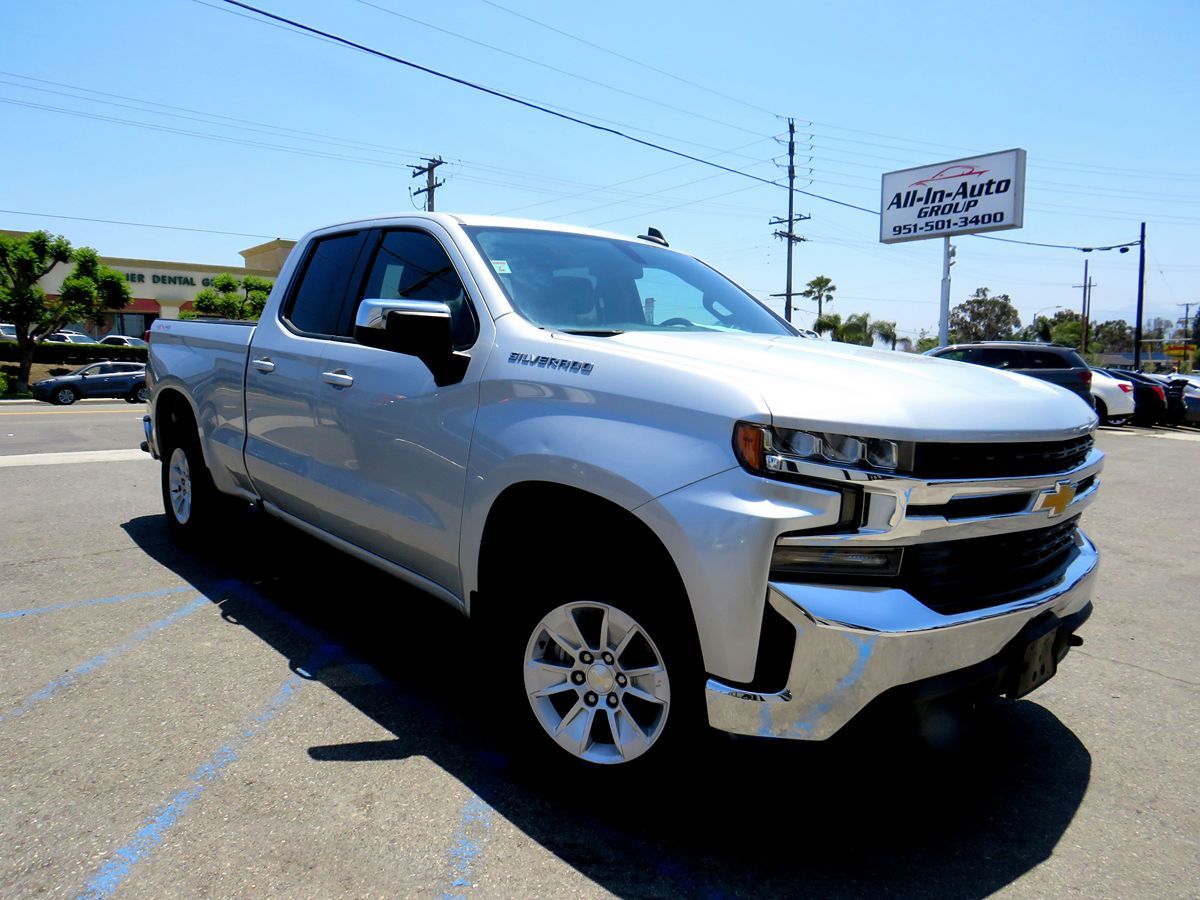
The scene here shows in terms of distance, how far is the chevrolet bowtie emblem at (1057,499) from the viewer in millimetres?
2570

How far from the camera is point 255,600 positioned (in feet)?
15.5

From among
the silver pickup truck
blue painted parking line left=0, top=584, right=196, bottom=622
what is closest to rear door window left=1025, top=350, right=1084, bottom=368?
the silver pickup truck

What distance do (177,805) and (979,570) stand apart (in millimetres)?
2501

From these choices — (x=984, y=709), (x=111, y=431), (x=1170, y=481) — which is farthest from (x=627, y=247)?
(x=111, y=431)

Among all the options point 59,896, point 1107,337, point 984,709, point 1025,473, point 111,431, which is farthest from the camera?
point 1107,337

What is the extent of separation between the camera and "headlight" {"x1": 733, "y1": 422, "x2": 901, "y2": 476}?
7.23 ft

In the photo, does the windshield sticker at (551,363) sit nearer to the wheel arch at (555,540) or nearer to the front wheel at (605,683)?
the wheel arch at (555,540)

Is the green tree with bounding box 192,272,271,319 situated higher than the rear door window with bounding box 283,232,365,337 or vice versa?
the green tree with bounding box 192,272,271,319

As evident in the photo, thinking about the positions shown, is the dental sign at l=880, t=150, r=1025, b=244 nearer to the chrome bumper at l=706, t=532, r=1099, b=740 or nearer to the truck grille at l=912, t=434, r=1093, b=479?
the truck grille at l=912, t=434, r=1093, b=479

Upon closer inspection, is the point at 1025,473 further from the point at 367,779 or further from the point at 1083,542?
the point at 367,779

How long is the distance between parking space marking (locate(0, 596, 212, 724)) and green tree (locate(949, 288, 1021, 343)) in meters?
92.4

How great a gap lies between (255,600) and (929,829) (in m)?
3.59

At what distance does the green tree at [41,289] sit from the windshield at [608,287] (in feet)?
118

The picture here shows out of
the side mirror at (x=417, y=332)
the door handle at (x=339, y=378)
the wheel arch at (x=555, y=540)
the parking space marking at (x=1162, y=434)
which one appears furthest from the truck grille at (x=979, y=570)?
the parking space marking at (x=1162, y=434)
